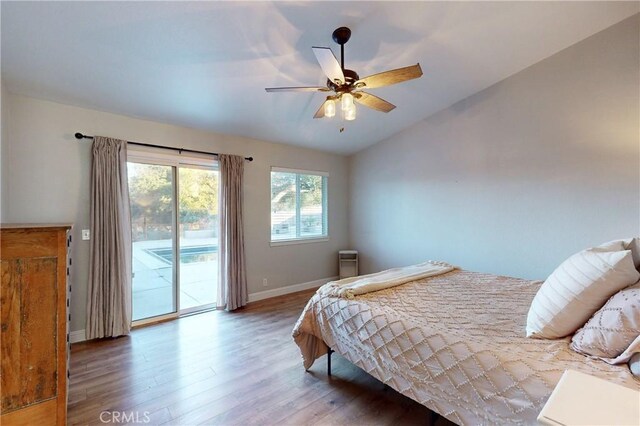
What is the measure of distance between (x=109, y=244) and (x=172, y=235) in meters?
0.70

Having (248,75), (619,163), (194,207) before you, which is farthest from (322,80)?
(619,163)

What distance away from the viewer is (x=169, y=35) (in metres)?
2.17

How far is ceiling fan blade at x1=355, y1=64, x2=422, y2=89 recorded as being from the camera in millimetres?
1929

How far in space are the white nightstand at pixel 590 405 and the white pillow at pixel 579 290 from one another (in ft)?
2.36

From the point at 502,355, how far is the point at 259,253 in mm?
3528

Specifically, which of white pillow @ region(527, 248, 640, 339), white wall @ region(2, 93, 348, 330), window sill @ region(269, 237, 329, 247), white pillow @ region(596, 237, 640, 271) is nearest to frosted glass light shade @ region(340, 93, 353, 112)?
white pillow @ region(527, 248, 640, 339)

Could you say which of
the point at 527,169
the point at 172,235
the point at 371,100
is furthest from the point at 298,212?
the point at 527,169

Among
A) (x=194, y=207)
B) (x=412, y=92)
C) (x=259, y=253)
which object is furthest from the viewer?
(x=259, y=253)

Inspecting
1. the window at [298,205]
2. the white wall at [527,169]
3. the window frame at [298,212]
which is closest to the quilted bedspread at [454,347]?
the white wall at [527,169]

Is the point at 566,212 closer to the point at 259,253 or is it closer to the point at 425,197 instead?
the point at 425,197

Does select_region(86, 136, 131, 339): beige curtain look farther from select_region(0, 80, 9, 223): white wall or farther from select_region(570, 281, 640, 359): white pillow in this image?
select_region(570, 281, 640, 359): white pillow

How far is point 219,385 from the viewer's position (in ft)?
7.39

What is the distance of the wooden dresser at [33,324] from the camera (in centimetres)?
147

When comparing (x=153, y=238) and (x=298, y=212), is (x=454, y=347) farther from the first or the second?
(x=298, y=212)
